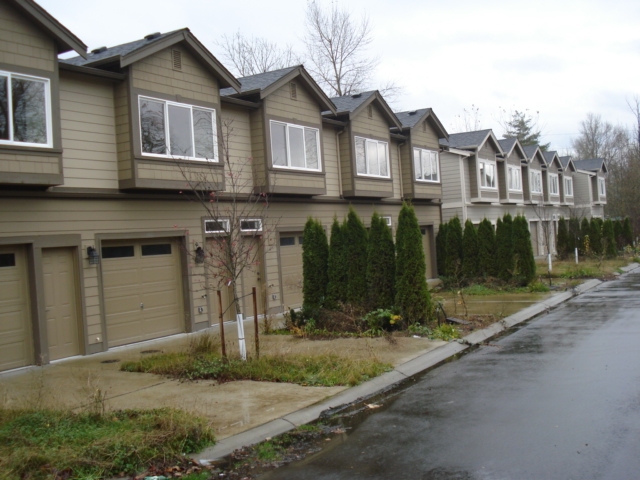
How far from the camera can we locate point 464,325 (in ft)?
47.2

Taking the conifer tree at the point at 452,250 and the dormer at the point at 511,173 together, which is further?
the dormer at the point at 511,173

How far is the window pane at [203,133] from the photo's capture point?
50.1 ft

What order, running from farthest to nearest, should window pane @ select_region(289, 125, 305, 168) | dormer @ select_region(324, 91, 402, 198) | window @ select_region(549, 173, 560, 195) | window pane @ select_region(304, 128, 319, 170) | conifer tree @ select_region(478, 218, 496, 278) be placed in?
window @ select_region(549, 173, 560, 195) < conifer tree @ select_region(478, 218, 496, 278) < dormer @ select_region(324, 91, 402, 198) < window pane @ select_region(304, 128, 319, 170) < window pane @ select_region(289, 125, 305, 168)

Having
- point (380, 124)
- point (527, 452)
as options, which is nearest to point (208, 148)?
point (380, 124)

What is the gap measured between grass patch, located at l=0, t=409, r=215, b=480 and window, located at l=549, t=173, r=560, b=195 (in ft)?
140

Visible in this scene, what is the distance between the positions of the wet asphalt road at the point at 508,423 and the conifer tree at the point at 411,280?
248 cm

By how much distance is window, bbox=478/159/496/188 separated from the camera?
32969 millimetres

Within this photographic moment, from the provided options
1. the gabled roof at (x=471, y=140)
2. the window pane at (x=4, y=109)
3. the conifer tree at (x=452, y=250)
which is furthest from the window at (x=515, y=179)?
the window pane at (x=4, y=109)

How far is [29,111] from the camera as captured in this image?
38.6 ft

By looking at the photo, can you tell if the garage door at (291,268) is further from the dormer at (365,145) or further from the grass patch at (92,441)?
the grass patch at (92,441)

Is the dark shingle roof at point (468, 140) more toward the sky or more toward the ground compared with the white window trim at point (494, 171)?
more toward the sky

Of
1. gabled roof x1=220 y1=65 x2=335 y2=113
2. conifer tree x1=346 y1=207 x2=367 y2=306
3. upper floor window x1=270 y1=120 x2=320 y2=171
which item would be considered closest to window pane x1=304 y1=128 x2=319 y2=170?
upper floor window x1=270 y1=120 x2=320 y2=171

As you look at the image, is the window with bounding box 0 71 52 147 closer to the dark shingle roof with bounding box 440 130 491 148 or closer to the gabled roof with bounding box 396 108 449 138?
the gabled roof with bounding box 396 108 449 138

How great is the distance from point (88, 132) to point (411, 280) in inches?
300
